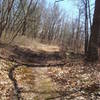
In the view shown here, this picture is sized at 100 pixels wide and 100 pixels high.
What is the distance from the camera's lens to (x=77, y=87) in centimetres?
994

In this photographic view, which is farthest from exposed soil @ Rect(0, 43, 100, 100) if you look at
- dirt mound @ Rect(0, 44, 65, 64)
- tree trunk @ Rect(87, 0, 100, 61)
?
dirt mound @ Rect(0, 44, 65, 64)

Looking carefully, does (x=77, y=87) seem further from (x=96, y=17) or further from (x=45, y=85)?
(x=96, y=17)

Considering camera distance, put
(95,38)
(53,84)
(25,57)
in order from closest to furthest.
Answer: (53,84) → (95,38) → (25,57)

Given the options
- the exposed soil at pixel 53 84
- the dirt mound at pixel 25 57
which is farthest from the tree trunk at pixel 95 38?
the dirt mound at pixel 25 57

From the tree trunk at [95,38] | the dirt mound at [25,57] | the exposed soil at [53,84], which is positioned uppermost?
the tree trunk at [95,38]

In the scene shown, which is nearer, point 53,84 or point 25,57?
point 53,84

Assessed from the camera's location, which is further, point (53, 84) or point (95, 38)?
point (95, 38)

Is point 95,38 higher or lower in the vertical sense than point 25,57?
higher

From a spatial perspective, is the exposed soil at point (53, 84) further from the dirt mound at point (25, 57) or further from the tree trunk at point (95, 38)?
the dirt mound at point (25, 57)

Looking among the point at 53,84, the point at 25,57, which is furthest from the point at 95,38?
the point at 25,57

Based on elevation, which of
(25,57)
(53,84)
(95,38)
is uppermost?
(95,38)

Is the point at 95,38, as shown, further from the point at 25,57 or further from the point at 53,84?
the point at 25,57

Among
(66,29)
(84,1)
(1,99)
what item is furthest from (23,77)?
(66,29)

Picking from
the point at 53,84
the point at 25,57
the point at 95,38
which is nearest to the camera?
the point at 53,84
